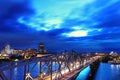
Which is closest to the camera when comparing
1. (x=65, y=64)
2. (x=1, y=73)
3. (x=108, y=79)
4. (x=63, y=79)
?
(x=1, y=73)

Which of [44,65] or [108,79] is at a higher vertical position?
[44,65]

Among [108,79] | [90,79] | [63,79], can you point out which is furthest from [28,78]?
[108,79]

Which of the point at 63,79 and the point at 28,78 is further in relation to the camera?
the point at 63,79

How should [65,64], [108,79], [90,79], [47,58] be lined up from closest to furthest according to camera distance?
[47,58], [65,64], [90,79], [108,79]

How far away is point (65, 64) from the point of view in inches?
2324

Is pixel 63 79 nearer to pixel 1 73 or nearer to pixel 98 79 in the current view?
pixel 1 73

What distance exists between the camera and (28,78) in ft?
94.0

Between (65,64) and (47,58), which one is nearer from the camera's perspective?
(47,58)

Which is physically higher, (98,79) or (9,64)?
(9,64)

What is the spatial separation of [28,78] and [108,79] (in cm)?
8487

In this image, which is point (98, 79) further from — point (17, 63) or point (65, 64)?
point (17, 63)

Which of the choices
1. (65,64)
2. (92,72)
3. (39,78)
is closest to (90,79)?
(92,72)

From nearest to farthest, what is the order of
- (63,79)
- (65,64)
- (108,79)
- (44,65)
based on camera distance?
(44,65), (63,79), (65,64), (108,79)

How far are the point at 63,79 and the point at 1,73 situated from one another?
23487 mm
